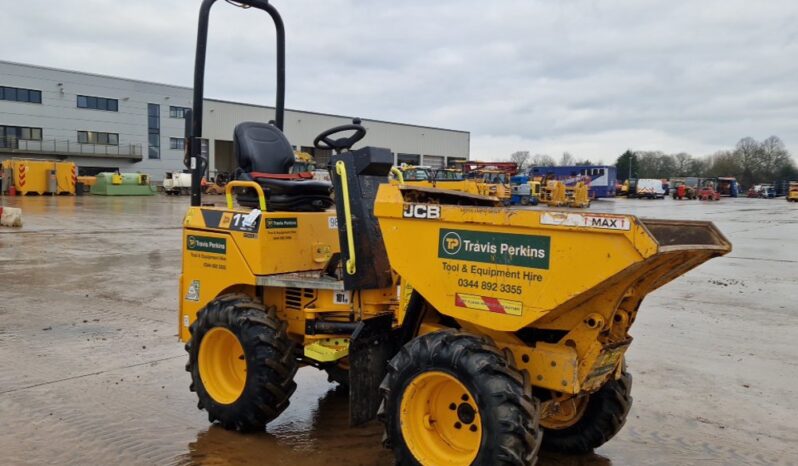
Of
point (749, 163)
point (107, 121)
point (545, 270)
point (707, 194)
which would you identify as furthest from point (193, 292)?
point (749, 163)

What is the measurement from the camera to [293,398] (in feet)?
17.3

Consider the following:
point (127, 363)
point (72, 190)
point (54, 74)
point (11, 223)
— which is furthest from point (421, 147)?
point (127, 363)

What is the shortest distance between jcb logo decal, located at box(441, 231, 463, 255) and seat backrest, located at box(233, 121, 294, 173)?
210cm

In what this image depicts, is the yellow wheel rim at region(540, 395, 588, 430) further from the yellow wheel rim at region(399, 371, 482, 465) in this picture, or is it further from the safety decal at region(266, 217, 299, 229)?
the safety decal at region(266, 217, 299, 229)

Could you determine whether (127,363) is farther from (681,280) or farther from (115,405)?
(681,280)

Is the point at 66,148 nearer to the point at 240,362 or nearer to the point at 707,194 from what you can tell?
the point at 707,194

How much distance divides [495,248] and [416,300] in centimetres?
67

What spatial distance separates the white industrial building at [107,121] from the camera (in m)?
51.4

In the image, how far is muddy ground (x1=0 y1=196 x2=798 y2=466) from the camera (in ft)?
13.9

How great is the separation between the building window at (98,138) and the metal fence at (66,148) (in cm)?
49

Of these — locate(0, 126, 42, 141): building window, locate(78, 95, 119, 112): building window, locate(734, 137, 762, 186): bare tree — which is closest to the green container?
locate(0, 126, 42, 141): building window

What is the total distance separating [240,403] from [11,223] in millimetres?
17516

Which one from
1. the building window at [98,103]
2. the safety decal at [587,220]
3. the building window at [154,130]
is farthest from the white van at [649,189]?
the safety decal at [587,220]

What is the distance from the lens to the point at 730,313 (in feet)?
29.6
